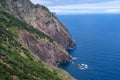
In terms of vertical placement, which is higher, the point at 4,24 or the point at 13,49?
the point at 4,24

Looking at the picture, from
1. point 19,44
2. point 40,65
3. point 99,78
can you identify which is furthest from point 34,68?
point 99,78

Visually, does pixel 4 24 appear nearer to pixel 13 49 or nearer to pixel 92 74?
pixel 13 49

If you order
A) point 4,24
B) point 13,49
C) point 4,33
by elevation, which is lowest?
point 13,49

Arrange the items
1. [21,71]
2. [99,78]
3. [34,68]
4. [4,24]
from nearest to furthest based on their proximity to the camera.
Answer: [21,71] → [34,68] → [99,78] → [4,24]

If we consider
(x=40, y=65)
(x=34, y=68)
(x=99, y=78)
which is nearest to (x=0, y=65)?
(x=34, y=68)

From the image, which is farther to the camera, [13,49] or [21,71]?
[13,49]

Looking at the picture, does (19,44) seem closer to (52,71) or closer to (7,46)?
(7,46)

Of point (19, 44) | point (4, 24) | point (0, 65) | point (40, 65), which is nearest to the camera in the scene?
point (0, 65)
